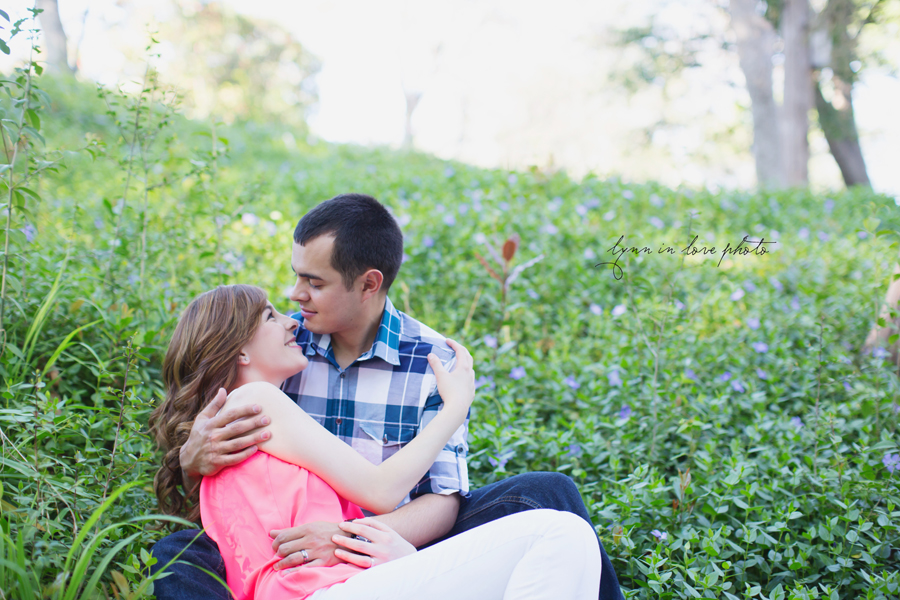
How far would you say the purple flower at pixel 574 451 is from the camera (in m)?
2.42

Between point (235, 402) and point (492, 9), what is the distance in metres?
26.3

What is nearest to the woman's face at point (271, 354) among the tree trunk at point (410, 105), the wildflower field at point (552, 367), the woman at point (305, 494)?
the woman at point (305, 494)

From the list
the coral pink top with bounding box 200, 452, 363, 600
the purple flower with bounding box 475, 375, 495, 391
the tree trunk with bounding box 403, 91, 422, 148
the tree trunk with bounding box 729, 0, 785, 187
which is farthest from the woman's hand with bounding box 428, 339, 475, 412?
the tree trunk with bounding box 403, 91, 422, 148

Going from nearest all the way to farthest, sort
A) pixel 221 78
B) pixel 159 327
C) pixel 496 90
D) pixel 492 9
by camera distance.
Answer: pixel 159 327
pixel 221 78
pixel 492 9
pixel 496 90

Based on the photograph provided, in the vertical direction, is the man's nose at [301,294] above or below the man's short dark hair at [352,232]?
below

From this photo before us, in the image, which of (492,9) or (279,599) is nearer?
(279,599)

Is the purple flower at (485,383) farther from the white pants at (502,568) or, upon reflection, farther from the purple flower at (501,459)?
the white pants at (502,568)

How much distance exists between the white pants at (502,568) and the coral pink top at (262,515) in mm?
82

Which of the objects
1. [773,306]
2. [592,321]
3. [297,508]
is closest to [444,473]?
[297,508]

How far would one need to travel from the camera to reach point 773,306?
3.65 m

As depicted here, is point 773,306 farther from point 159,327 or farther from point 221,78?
point 221,78

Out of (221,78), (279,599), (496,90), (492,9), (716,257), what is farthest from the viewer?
(496,90)

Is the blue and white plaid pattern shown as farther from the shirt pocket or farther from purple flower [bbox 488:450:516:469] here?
purple flower [bbox 488:450:516:469]

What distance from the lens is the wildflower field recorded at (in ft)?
5.85
